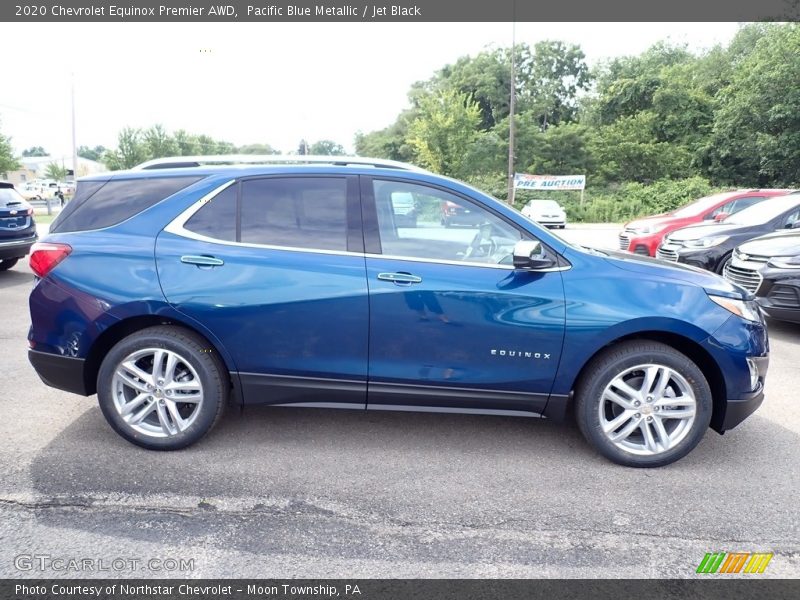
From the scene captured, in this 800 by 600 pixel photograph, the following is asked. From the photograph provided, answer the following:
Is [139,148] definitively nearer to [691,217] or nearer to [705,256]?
[691,217]

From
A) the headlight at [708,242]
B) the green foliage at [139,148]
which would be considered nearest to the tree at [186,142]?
the green foliage at [139,148]

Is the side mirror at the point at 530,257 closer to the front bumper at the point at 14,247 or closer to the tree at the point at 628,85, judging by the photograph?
the front bumper at the point at 14,247

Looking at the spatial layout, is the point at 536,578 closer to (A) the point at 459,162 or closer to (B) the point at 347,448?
(B) the point at 347,448

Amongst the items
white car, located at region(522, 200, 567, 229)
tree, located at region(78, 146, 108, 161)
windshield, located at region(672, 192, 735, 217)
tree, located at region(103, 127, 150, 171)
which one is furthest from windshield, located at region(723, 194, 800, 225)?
tree, located at region(78, 146, 108, 161)

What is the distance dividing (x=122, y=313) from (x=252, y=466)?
1194mm

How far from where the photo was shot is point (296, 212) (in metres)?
3.64

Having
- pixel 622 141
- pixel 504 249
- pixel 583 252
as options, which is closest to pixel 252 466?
pixel 504 249

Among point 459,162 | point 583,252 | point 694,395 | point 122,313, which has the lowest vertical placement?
point 694,395

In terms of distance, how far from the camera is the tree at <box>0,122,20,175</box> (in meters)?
35.3

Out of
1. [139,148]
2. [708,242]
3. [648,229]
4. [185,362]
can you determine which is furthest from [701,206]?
[139,148]

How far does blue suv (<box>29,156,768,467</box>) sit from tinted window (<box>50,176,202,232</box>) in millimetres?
26

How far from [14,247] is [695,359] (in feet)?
32.1

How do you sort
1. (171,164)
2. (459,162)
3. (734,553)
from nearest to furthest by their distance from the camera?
(734,553)
(171,164)
(459,162)

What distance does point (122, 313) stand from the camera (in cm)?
356
